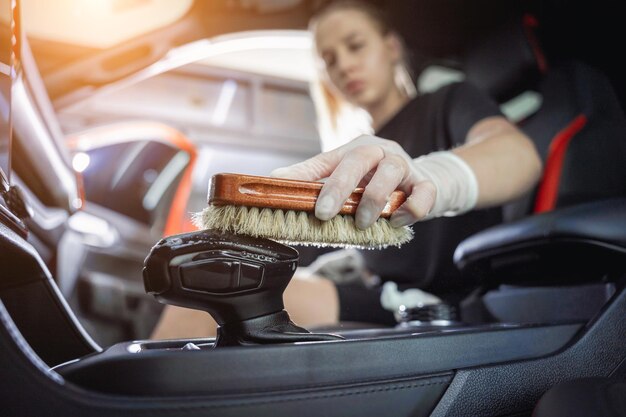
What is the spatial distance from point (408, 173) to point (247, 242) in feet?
0.69

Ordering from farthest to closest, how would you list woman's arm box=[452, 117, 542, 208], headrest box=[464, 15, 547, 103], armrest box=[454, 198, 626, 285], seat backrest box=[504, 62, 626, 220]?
headrest box=[464, 15, 547, 103], seat backrest box=[504, 62, 626, 220], woman's arm box=[452, 117, 542, 208], armrest box=[454, 198, 626, 285]

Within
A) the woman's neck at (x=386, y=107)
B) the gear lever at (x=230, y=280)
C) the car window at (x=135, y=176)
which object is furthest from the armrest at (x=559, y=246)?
the car window at (x=135, y=176)

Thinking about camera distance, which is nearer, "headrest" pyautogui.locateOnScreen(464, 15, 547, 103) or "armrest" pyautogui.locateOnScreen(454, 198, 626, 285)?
"armrest" pyautogui.locateOnScreen(454, 198, 626, 285)

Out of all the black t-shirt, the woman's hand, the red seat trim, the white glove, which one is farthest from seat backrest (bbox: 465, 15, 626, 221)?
the woman's hand

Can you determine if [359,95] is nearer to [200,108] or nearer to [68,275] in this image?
[68,275]

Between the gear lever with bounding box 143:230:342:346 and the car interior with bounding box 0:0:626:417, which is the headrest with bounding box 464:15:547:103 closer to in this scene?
the car interior with bounding box 0:0:626:417

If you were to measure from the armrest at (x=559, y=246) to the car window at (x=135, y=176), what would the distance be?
1177mm

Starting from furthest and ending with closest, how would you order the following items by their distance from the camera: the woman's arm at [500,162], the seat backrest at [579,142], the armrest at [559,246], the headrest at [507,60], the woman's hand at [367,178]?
the headrest at [507,60] → the seat backrest at [579,142] → the woman's arm at [500,162] → the armrest at [559,246] → the woman's hand at [367,178]

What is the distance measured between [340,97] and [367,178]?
133cm

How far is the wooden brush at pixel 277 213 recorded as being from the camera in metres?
0.41

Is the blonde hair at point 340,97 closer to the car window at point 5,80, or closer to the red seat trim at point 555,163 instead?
the red seat trim at point 555,163

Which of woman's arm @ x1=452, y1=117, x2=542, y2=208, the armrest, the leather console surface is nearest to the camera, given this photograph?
the leather console surface

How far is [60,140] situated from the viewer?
107 cm

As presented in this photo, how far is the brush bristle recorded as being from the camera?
1.40 ft
